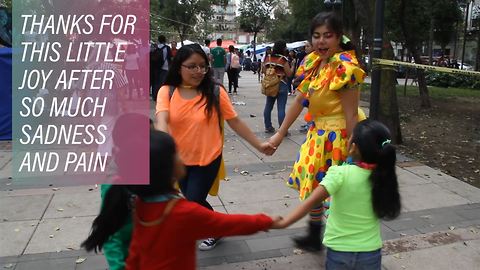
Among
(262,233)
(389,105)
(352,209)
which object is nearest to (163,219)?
(352,209)

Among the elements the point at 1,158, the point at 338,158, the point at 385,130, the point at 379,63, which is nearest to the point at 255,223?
the point at 385,130

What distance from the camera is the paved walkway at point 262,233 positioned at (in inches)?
145

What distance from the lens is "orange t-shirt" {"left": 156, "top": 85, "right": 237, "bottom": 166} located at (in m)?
3.29

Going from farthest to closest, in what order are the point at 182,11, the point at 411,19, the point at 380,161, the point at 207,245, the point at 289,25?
1. the point at 289,25
2. the point at 182,11
3. the point at 411,19
4. the point at 207,245
5. the point at 380,161

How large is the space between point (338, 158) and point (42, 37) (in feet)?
16.4

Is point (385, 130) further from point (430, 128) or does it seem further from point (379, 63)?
point (430, 128)

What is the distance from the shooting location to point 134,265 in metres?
1.94

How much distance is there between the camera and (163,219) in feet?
6.02

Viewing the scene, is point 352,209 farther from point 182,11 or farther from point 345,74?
point 182,11

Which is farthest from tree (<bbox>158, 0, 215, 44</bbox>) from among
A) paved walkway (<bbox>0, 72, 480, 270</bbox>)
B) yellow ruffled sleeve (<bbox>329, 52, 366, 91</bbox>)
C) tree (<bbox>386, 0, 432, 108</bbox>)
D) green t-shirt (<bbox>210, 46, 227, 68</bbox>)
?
yellow ruffled sleeve (<bbox>329, 52, 366, 91</bbox>)

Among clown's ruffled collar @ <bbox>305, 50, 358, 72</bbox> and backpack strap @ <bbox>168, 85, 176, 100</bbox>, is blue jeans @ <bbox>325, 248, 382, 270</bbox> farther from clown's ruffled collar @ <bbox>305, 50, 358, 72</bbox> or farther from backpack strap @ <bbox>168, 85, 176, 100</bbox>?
backpack strap @ <bbox>168, 85, 176, 100</bbox>

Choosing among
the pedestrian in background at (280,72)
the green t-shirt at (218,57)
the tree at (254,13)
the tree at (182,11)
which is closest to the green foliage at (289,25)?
the tree at (254,13)

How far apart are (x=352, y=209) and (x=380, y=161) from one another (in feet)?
0.90

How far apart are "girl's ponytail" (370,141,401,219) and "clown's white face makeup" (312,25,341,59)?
1.17 meters
